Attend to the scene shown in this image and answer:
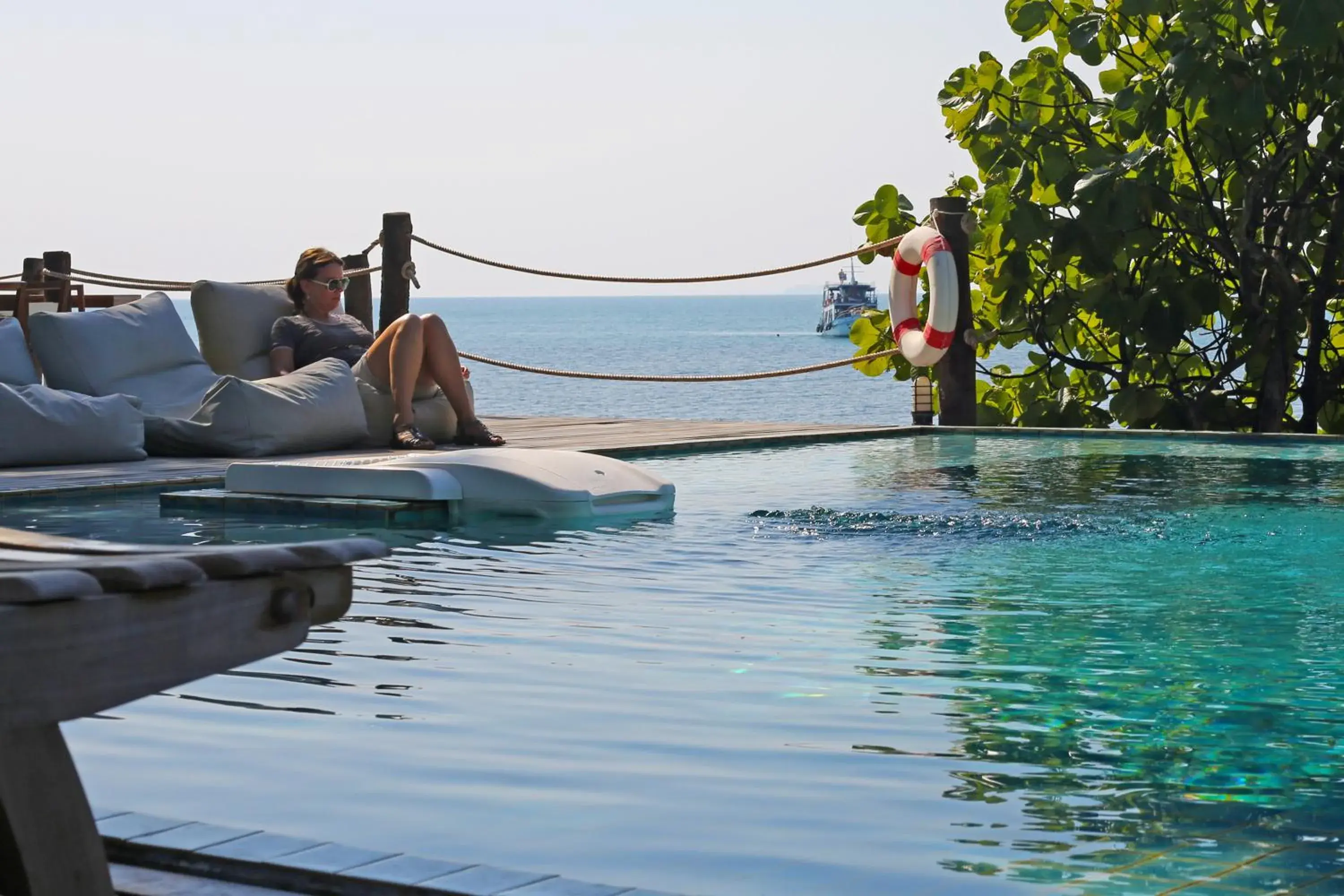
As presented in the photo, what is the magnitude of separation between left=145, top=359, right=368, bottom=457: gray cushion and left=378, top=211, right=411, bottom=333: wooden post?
7.85 ft

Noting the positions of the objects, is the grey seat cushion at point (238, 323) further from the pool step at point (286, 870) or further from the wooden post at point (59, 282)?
the pool step at point (286, 870)

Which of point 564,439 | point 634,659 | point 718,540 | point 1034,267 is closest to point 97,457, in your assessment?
point 564,439

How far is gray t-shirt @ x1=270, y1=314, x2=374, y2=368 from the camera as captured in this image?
293 inches

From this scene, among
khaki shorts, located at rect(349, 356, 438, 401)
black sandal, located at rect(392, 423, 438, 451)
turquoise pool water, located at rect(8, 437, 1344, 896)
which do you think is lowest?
turquoise pool water, located at rect(8, 437, 1344, 896)

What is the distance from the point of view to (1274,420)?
10938mm

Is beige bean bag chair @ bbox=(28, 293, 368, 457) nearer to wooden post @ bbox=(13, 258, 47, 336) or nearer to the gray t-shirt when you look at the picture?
the gray t-shirt

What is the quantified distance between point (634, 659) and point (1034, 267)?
8873mm

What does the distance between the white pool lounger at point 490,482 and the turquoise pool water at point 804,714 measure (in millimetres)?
259

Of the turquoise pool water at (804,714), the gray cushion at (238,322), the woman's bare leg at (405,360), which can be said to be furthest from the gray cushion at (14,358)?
the turquoise pool water at (804,714)

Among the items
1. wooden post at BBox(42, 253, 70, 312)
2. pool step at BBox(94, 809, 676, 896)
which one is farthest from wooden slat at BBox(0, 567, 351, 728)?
wooden post at BBox(42, 253, 70, 312)

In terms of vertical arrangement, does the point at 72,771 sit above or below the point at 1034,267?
below

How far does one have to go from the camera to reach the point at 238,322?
25.2 feet

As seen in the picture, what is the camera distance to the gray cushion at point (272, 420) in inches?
268

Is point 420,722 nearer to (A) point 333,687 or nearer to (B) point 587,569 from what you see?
(A) point 333,687
